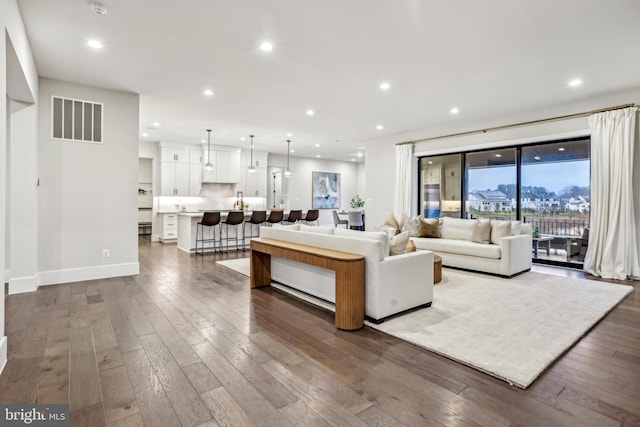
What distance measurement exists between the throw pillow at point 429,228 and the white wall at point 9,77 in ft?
19.3

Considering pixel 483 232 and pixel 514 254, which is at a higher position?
Result: pixel 483 232

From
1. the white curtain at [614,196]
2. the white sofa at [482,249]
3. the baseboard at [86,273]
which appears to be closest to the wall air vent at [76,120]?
the baseboard at [86,273]

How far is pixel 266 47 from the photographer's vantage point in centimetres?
368

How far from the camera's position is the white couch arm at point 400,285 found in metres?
3.13

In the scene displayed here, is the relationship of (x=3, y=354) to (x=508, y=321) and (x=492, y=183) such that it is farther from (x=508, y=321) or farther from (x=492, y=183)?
(x=492, y=183)

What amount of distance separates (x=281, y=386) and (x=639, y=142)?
626 cm

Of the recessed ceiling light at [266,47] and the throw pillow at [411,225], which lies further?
the throw pillow at [411,225]

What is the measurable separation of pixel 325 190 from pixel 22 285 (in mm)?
10099

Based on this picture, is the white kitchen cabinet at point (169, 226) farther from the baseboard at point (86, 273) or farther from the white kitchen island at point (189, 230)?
the baseboard at point (86, 273)

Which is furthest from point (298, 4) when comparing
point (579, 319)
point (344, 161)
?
point (344, 161)

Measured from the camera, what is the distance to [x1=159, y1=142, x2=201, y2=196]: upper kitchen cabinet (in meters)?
9.41

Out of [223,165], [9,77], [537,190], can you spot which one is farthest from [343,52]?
[223,165]

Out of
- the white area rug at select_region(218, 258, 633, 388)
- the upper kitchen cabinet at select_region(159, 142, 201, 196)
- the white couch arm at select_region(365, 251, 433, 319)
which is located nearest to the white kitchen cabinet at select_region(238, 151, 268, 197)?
the upper kitchen cabinet at select_region(159, 142, 201, 196)

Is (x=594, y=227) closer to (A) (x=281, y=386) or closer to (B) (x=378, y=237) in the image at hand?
(B) (x=378, y=237)
